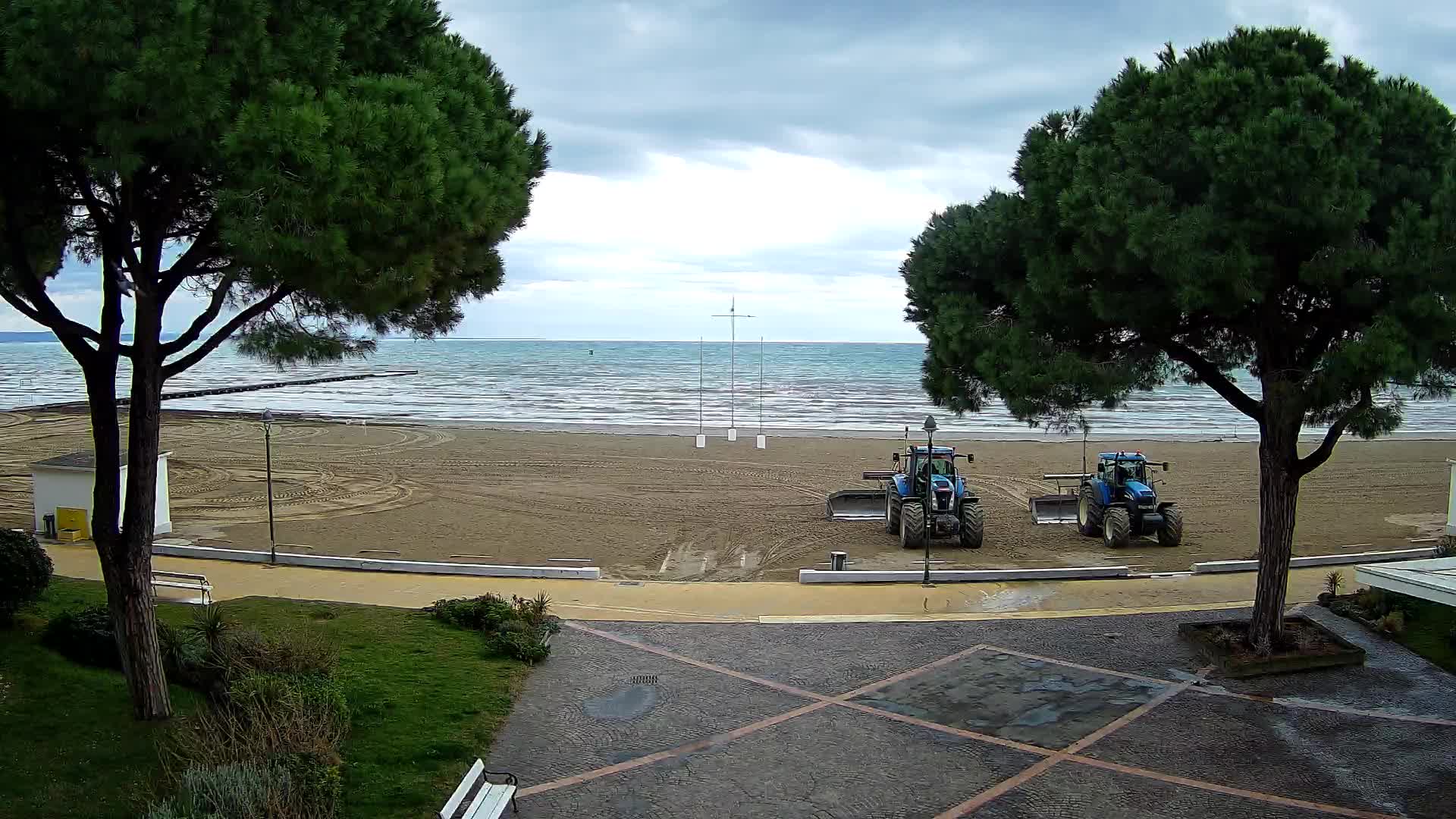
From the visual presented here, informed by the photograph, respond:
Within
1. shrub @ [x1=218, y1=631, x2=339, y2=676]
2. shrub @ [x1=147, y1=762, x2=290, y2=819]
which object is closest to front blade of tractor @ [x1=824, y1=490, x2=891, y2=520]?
shrub @ [x1=218, y1=631, x2=339, y2=676]

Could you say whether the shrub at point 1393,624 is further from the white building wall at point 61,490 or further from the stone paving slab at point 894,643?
the white building wall at point 61,490

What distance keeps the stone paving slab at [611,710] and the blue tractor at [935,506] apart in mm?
8381

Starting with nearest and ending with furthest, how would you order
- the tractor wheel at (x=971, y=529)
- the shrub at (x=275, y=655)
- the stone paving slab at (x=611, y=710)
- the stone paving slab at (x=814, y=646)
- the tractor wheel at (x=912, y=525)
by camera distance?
the stone paving slab at (x=611, y=710) → the shrub at (x=275, y=655) → the stone paving slab at (x=814, y=646) → the tractor wheel at (x=912, y=525) → the tractor wheel at (x=971, y=529)

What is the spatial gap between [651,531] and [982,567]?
703 centimetres

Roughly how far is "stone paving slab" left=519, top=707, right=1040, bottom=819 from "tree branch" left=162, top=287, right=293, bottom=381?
408 centimetres

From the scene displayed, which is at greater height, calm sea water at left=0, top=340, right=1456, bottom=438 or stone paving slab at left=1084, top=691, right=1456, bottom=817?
calm sea water at left=0, top=340, right=1456, bottom=438

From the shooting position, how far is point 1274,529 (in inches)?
413

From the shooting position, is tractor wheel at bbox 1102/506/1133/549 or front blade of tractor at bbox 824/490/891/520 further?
front blade of tractor at bbox 824/490/891/520

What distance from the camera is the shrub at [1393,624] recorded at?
11.4 meters

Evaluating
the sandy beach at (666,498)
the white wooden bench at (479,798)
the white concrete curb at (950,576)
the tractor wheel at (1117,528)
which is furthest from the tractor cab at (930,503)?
the white wooden bench at (479,798)

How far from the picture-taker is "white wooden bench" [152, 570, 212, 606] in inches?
477

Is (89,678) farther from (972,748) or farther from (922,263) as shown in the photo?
(922,263)

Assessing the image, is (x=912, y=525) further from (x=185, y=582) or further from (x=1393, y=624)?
(x=185, y=582)

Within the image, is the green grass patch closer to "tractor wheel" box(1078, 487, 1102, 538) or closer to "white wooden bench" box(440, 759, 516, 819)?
"tractor wheel" box(1078, 487, 1102, 538)
